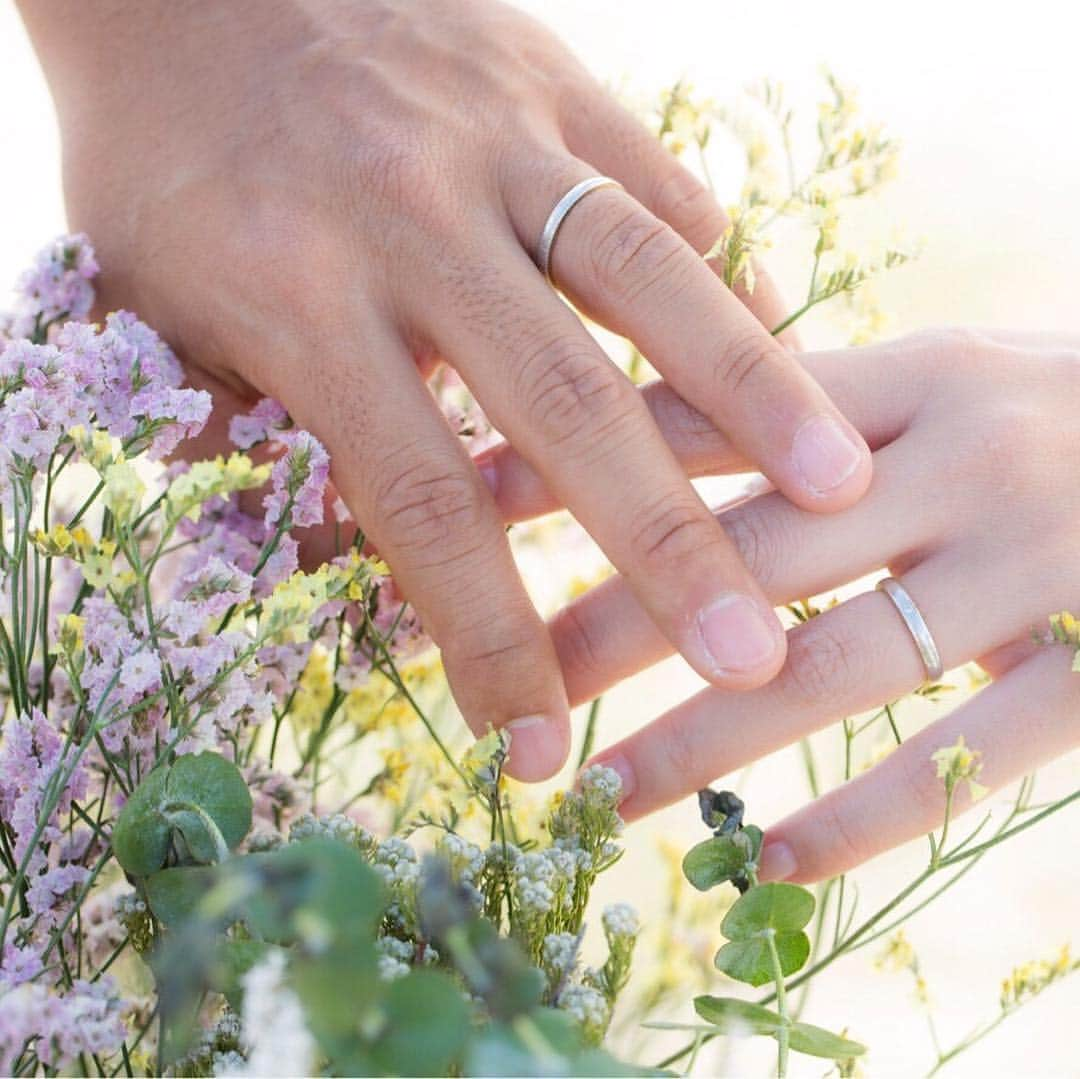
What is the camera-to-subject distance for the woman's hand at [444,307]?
32.3 inches

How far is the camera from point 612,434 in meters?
0.82

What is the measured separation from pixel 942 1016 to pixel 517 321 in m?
1.15

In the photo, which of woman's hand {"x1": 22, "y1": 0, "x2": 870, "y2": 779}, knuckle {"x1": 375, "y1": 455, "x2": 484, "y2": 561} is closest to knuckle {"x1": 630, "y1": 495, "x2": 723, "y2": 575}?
woman's hand {"x1": 22, "y1": 0, "x2": 870, "y2": 779}

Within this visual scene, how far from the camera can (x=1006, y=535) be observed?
843 millimetres

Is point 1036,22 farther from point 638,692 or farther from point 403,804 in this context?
point 403,804

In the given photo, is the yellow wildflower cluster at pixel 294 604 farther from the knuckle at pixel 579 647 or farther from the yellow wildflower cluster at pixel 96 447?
the knuckle at pixel 579 647

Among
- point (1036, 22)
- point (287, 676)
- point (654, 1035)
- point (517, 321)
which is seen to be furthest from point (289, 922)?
point (1036, 22)

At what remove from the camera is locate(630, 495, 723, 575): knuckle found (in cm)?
80

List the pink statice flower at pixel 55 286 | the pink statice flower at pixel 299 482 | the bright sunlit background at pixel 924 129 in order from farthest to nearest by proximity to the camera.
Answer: the bright sunlit background at pixel 924 129, the pink statice flower at pixel 55 286, the pink statice flower at pixel 299 482

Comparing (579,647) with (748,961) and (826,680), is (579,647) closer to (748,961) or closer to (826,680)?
(826,680)

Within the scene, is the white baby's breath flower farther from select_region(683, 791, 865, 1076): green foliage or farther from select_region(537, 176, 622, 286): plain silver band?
select_region(537, 176, 622, 286): plain silver band

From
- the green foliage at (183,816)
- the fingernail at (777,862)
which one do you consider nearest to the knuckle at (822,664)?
the fingernail at (777,862)

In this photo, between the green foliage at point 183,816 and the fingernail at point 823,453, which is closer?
the green foliage at point 183,816

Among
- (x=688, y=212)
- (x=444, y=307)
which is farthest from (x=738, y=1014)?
(x=688, y=212)
